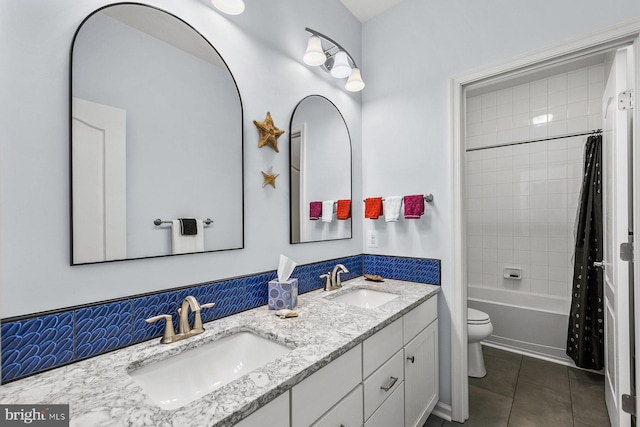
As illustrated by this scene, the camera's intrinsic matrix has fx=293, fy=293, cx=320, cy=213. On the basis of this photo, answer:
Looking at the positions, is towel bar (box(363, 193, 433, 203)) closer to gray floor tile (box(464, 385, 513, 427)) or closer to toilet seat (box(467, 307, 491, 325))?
toilet seat (box(467, 307, 491, 325))

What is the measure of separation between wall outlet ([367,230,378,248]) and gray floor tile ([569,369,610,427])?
5.24ft

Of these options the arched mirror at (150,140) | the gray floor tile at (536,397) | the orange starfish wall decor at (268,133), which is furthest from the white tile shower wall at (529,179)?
the arched mirror at (150,140)

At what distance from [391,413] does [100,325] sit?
48.9 inches

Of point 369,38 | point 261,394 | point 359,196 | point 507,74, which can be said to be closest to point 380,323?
point 261,394

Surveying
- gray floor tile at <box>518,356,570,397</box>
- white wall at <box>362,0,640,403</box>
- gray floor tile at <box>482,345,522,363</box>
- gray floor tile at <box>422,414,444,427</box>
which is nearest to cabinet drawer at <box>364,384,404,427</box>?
gray floor tile at <box>422,414,444,427</box>

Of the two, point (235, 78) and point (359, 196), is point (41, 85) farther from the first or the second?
point (359, 196)

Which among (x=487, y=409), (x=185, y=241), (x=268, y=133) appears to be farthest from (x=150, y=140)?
(x=487, y=409)

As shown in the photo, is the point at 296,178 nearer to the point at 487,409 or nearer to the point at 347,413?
the point at 347,413

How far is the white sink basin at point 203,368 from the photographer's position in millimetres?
945

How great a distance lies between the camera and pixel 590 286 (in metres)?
2.30

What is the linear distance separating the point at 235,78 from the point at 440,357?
6.64 ft

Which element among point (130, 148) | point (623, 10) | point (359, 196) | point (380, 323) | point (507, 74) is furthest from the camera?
point (359, 196)

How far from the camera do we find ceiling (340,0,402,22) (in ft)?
6.84

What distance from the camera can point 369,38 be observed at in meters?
2.26
